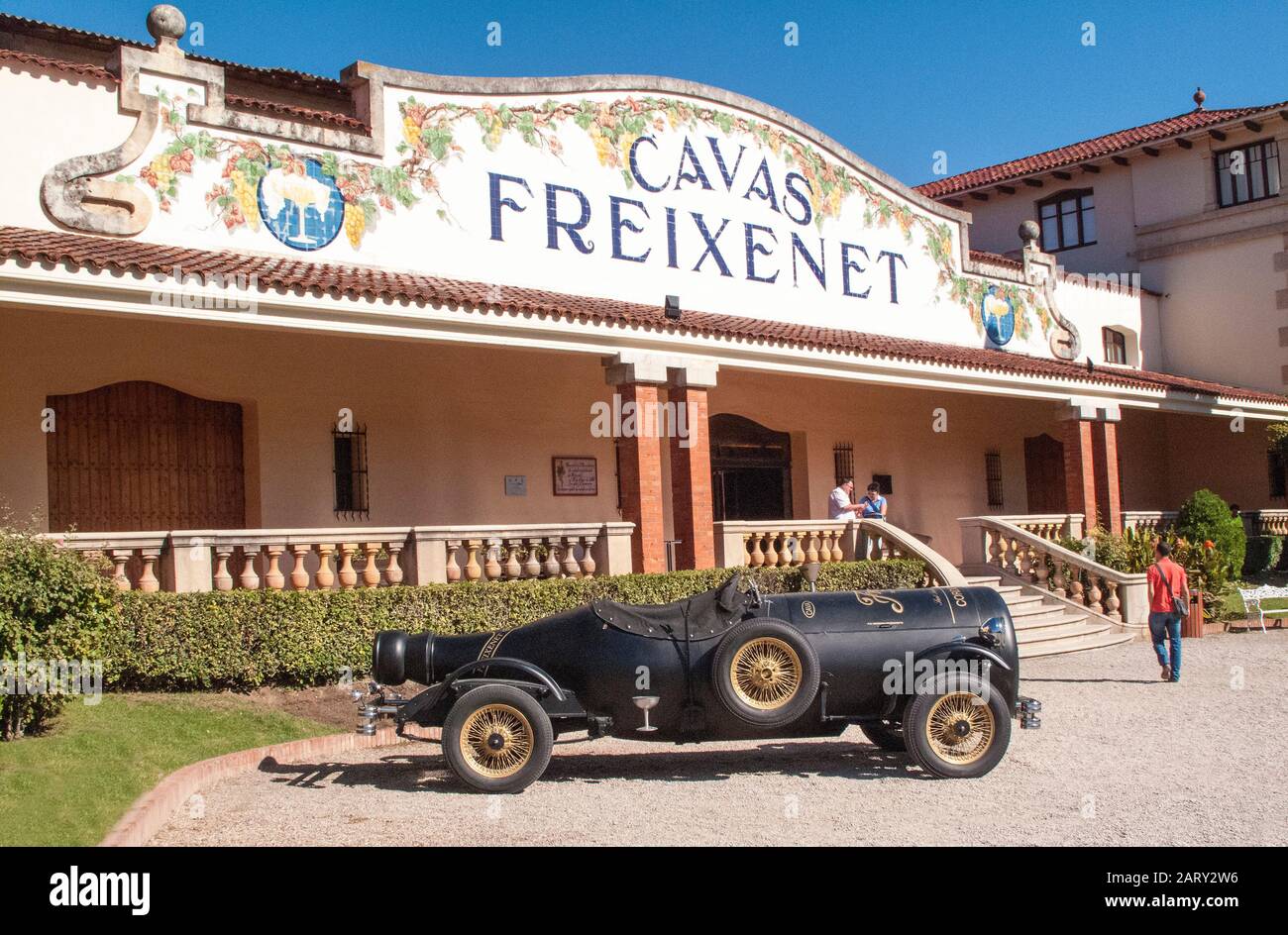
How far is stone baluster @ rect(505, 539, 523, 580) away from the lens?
44.1 feet

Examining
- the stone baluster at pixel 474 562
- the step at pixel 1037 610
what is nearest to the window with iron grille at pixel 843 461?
the step at pixel 1037 610

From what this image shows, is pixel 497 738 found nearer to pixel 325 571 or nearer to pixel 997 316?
pixel 325 571

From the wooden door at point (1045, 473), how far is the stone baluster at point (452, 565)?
1631 cm

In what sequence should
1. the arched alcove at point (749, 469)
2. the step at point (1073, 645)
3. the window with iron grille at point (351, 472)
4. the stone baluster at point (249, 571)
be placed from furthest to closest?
the arched alcove at point (749, 469), the step at point (1073, 645), the window with iron grille at point (351, 472), the stone baluster at point (249, 571)

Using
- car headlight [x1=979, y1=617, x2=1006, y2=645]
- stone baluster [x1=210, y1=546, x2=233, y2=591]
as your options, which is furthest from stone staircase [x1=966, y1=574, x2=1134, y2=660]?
stone baluster [x1=210, y1=546, x2=233, y2=591]

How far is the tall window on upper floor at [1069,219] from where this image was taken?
29.6m

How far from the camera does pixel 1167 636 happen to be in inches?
540

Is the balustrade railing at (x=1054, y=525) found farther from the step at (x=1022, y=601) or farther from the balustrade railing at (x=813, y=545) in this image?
the balustrade railing at (x=813, y=545)

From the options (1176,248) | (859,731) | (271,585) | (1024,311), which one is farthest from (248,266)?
(1176,248)

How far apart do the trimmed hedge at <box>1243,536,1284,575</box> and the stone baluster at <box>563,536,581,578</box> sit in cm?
1729

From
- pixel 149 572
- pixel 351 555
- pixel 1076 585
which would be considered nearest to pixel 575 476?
pixel 351 555

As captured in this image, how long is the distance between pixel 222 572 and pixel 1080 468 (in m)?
15.4

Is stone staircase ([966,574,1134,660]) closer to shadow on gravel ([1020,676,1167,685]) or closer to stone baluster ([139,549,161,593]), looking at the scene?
shadow on gravel ([1020,676,1167,685])
